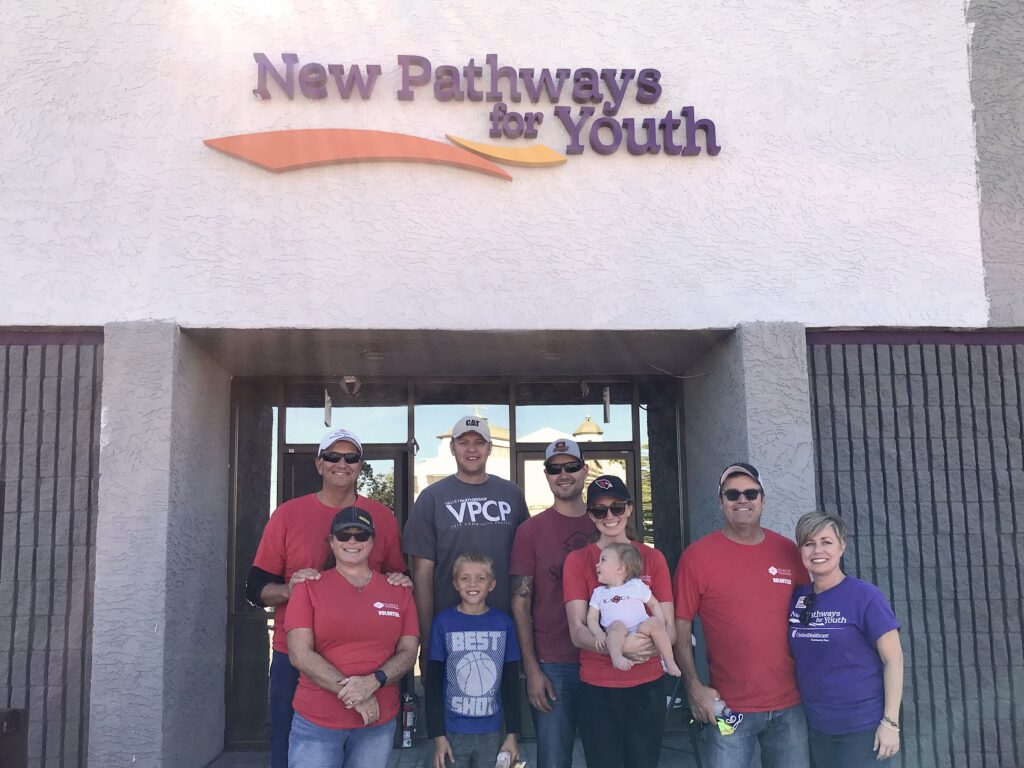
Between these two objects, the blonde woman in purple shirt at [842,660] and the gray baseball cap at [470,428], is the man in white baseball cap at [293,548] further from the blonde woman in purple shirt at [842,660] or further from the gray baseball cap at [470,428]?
the blonde woman in purple shirt at [842,660]

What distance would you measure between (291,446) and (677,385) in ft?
11.1

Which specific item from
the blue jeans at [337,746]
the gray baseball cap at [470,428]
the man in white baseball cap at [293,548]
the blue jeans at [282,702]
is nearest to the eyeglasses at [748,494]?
the gray baseball cap at [470,428]

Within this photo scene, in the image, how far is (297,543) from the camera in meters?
4.40

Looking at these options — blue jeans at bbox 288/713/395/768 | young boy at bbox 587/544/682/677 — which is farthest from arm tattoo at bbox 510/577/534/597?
blue jeans at bbox 288/713/395/768

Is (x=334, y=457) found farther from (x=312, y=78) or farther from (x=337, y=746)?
(x=312, y=78)

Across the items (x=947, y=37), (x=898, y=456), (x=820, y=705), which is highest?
(x=947, y=37)

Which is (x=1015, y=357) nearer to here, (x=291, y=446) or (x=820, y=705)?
(x=820, y=705)

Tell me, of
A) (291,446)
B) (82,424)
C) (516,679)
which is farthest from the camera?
(291,446)

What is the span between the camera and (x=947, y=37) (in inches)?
229

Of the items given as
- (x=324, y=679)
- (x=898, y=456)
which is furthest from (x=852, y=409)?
(x=324, y=679)

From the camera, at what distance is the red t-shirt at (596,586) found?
12.6ft

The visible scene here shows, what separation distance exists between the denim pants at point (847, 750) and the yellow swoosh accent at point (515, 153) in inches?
147

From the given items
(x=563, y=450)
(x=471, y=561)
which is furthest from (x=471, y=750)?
(x=563, y=450)

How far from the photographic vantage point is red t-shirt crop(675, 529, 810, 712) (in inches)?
152
